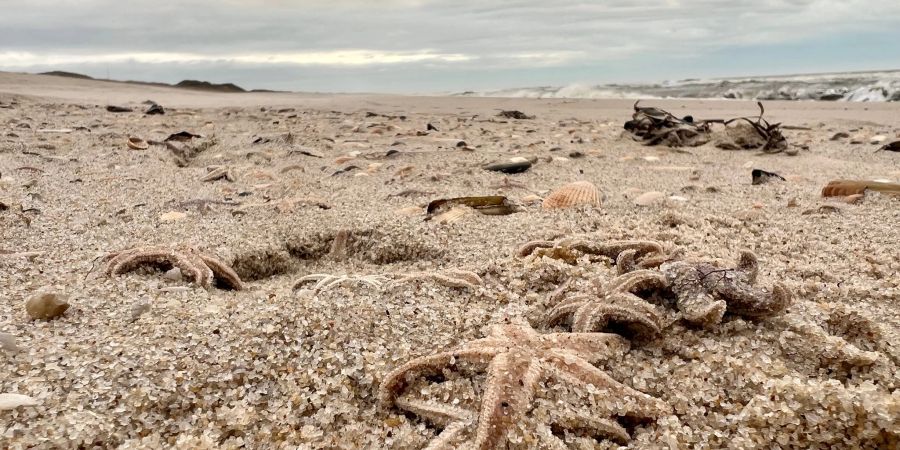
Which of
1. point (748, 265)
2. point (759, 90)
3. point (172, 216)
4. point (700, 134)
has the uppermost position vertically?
point (759, 90)

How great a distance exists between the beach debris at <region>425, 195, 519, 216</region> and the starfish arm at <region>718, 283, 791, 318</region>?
233cm

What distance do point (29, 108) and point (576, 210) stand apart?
11.3 m

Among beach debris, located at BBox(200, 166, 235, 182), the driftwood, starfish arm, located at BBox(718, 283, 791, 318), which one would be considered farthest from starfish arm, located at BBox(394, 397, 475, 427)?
the driftwood

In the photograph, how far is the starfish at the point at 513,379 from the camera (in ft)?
6.51

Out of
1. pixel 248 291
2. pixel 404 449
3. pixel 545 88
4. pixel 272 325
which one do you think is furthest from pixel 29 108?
pixel 545 88

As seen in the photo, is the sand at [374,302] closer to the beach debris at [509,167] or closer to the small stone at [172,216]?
the small stone at [172,216]

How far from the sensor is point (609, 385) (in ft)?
7.00

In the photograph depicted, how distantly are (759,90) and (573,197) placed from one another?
20448 millimetres

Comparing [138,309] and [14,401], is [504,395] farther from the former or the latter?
[138,309]

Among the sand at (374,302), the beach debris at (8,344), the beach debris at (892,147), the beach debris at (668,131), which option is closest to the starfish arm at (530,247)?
the sand at (374,302)

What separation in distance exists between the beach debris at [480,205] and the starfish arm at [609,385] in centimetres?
251

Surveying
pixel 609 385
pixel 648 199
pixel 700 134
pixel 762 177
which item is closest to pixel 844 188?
pixel 762 177

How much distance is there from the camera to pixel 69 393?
2.08 metres

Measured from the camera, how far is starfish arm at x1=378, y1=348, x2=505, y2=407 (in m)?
2.18
